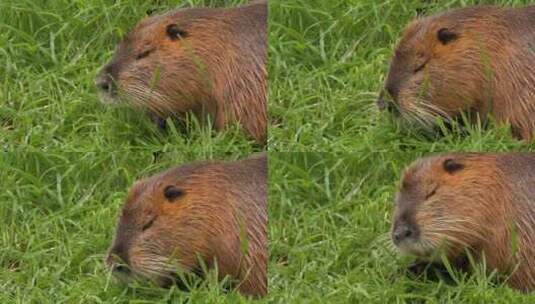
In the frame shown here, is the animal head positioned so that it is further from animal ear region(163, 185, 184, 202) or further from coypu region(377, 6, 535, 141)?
animal ear region(163, 185, 184, 202)

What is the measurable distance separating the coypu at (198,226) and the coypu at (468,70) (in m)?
0.61

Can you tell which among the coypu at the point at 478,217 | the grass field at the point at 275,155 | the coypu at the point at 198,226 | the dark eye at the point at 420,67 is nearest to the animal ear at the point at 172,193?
the coypu at the point at 198,226

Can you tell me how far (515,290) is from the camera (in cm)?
671

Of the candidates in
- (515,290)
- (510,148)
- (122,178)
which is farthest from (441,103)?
(122,178)

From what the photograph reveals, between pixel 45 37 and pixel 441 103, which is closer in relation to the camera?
pixel 441 103

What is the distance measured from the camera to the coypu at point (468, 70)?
684 cm

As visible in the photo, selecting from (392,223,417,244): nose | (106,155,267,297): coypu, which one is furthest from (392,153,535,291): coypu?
(106,155,267,297): coypu

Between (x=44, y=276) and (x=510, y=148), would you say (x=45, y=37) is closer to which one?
(x=44, y=276)

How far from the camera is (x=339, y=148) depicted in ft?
22.8

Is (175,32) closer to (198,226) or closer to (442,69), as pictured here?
(198,226)

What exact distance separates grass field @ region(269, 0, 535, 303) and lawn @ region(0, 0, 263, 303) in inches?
9.0

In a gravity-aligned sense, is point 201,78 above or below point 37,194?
above

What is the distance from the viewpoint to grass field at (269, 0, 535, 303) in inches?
269

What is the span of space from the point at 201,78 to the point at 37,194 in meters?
0.79
